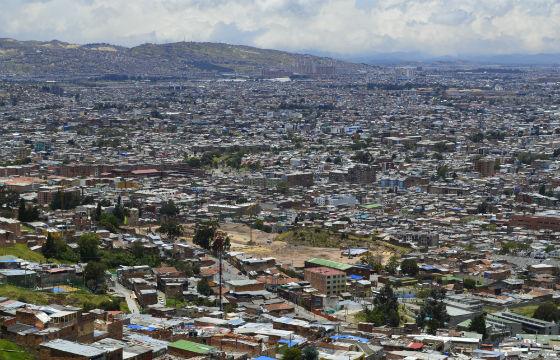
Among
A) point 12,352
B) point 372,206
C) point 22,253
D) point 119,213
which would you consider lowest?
point 372,206

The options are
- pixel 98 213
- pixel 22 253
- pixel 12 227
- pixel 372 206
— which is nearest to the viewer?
pixel 22 253

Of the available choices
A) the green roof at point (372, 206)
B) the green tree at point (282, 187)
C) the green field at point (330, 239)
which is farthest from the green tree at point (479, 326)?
the green tree at point (282, 187)

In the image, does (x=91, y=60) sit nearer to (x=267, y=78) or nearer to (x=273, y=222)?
(x=267, y=78)

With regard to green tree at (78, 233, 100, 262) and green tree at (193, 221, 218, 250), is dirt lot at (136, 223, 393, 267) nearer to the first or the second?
green tree at (193, 221, 218, 250)

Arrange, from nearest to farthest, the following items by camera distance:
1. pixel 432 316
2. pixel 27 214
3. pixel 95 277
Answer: pixel 432 316, pixel 95 277, pixel 27 214

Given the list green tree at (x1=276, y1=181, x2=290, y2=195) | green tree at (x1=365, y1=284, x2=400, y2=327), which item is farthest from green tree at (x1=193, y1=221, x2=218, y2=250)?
green tree at (x1=276, y1=181, x2=290, y2=195)

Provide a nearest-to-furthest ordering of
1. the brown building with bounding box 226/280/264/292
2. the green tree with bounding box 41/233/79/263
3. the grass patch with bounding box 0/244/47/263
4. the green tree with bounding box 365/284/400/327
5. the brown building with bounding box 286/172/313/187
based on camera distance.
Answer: the green tree with bounding box 365/284/400/327 < the brown building with bounding box 226/280/264/292 < the grass patch with bounding box 0/244/47/263 < the green tree with bounding box 41/233/79/263 < the brown building with bounding box 286/172/313/187

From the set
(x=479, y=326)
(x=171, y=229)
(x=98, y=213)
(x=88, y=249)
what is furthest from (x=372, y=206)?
(x=479, y=326)

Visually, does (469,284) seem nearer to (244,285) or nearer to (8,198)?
(244,285)
